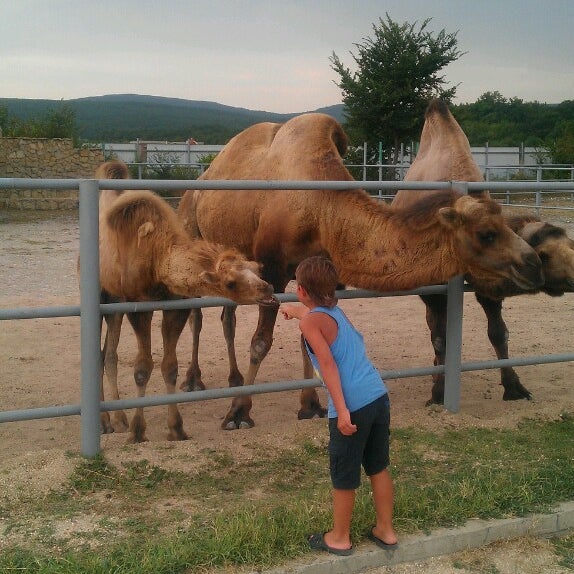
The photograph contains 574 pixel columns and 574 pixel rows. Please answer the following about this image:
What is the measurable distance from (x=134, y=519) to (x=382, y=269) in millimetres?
2322

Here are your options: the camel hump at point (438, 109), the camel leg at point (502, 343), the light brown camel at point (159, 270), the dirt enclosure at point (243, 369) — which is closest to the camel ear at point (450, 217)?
the light brown camel at point (159, 270)

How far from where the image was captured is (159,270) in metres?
4.65

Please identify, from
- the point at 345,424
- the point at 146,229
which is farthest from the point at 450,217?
the point at 345,424

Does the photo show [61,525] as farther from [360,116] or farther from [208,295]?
[360,116]

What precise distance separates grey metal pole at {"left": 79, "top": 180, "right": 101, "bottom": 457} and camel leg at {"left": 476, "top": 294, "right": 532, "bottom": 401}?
326 cm

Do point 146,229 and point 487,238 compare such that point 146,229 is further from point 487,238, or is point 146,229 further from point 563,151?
point 563,151

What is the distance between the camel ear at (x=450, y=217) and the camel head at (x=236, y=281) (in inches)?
50.8

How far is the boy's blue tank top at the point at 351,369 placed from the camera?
3.26 metres

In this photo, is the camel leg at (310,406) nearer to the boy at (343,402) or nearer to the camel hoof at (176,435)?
the camel hoof at (176,435)

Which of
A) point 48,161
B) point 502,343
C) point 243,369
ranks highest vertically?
point 48,161

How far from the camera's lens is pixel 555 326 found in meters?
9.01

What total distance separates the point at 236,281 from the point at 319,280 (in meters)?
1.10

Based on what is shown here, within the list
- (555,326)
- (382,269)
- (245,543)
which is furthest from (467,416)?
(555,326)

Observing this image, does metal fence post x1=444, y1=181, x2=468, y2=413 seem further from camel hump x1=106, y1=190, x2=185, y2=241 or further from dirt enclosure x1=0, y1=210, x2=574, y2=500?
camel hump x1=106, y1=190, x2=185, y2=241
